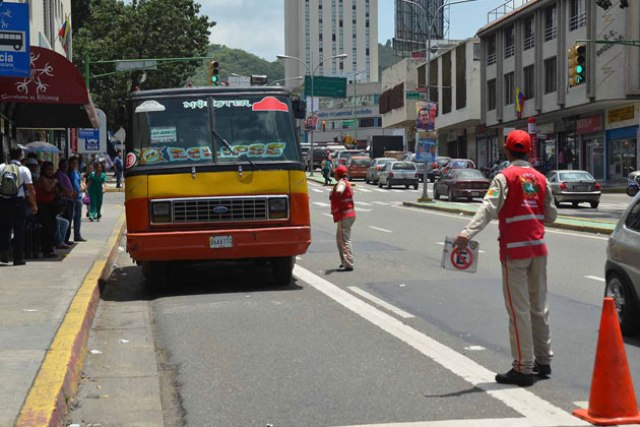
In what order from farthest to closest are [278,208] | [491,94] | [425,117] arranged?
[491,94] → [425,117] → [278,208]

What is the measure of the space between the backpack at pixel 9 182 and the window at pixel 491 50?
5680 centimetres

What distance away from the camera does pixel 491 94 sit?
229 feet

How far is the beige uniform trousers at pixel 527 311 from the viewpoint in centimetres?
713

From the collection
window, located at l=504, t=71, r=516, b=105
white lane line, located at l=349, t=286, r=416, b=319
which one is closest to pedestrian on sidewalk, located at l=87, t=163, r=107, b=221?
white lane line, located at l=349, t=286, r=416, b=319

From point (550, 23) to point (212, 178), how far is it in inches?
1932

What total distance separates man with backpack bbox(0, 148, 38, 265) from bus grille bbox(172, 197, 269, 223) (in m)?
3.70

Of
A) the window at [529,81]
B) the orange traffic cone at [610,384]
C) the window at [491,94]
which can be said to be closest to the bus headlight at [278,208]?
the orange traffic cone at [610,384]

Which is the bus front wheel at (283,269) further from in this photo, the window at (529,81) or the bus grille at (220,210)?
the window at (529,81)

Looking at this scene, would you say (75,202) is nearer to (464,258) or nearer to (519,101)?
(464,258)

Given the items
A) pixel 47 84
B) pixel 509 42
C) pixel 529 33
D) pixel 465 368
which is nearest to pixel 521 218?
pixel 465 368

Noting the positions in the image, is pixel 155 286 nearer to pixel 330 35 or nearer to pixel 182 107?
pixel 182 107

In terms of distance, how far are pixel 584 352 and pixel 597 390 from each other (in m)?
2.50

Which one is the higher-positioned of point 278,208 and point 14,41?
point 14,41

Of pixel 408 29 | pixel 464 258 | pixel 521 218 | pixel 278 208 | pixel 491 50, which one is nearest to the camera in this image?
pixel 521 218
